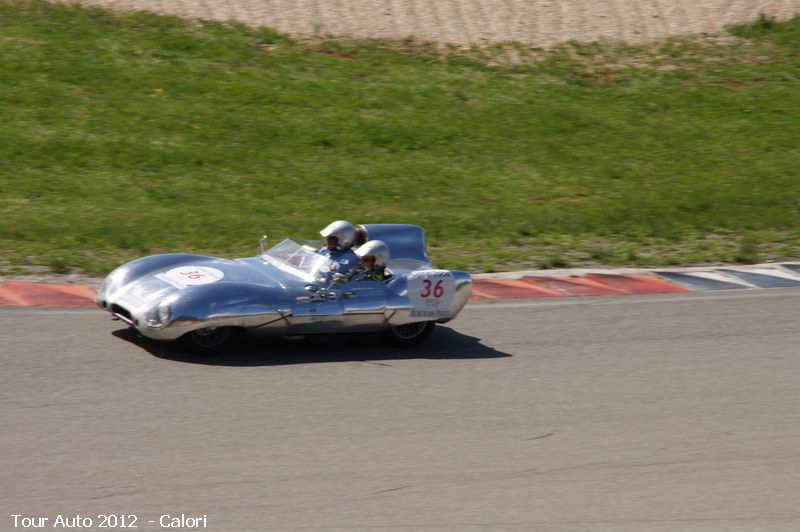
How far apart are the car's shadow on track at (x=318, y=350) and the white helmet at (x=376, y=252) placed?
0.73 meters

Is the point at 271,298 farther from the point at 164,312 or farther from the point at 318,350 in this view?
the point at 164,312

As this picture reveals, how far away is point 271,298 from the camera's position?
882cm

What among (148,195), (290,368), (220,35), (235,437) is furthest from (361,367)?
(220,35)

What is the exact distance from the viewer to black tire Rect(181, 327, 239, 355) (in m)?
8.72

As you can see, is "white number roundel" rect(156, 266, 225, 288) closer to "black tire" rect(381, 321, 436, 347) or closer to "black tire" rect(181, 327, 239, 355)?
"black tire" rect(181, 327, 239, 355)

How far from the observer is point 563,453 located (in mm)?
7289

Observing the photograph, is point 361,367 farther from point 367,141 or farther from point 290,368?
point 367,141

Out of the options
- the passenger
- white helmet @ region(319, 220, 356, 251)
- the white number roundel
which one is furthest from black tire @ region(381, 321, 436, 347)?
the white number roundel

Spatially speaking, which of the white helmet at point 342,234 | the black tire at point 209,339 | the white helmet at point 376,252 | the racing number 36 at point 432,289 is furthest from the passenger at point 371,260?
the black tire at point 209,339

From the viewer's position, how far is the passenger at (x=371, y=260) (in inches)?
364

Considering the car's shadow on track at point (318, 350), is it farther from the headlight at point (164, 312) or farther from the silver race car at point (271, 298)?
the headlight at point (164, 312)

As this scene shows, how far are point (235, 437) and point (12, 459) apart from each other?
4.34ft

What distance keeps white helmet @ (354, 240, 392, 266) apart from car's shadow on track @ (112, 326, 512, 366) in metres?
0.73

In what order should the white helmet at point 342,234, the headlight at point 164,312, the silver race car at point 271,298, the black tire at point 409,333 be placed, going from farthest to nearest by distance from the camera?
the black tire at point 409,333 < the white helmet at point 342,234 < the silver race car at point 271,298 < the headlight at point 164,312
